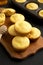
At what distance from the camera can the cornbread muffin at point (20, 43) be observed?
0.82 meters

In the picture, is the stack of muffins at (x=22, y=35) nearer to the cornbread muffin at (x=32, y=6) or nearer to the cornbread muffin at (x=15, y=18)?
the cornbread muffin at (x=15, y=18)

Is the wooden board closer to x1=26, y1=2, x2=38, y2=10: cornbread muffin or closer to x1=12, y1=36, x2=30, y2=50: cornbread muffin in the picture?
x1=12, y1=36, x2=30, y2=50: cornbread muffin

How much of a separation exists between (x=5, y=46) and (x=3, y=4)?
1.43 ft

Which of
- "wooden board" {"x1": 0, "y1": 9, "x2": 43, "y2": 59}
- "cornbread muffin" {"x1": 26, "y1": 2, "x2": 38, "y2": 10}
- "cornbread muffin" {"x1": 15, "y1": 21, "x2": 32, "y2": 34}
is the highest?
"cornbread muffin" {"x1": 15, "y1": 21, "x2": 32, "y2": 34}

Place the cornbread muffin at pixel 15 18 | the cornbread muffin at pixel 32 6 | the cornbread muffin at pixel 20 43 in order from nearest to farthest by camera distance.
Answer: the cornbread muffin at pixel 20 43
the cornbread muffin at pixel 15 18
the cornbread muffin at pixel 32 6

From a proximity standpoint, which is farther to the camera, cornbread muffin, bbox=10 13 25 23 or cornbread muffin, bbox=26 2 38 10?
cornbread muffin, bbox=26 2 38 10

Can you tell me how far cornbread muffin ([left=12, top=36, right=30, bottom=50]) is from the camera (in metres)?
0.82

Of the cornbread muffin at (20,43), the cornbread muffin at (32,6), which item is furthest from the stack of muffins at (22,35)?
the cornbread muffin at (32,6)

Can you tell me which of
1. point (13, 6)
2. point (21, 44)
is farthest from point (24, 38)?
point (13, 6)

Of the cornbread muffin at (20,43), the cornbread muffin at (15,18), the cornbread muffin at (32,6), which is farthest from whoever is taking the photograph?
the cornbread muffin at (32,6)

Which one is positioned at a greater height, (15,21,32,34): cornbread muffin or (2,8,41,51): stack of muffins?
(15,21,32,34): cornbread muffin

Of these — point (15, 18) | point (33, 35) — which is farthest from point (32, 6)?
point (33, 35)

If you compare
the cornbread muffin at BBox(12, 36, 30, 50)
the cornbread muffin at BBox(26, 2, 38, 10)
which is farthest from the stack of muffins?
the cornbread muffin at BBox(26, 2, 38, 10)

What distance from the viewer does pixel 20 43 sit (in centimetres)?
83
